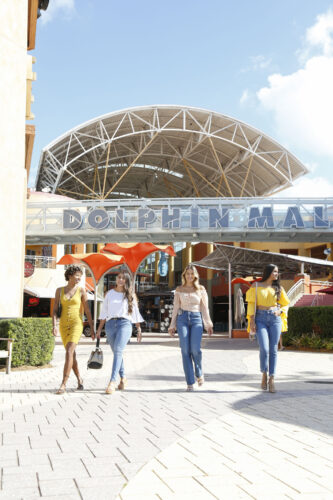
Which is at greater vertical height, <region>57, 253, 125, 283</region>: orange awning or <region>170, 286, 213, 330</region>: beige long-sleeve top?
<region>57, 253, 125, 283</region>: orange awning

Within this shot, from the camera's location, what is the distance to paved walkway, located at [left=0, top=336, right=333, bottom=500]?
3164 mm

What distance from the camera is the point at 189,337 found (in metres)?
7.35

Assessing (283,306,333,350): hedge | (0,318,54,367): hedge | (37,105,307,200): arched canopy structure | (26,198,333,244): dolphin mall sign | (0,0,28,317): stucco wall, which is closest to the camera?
(0,0,28,317): stucco wall

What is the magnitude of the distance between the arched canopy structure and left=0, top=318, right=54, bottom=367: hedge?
29.0 m

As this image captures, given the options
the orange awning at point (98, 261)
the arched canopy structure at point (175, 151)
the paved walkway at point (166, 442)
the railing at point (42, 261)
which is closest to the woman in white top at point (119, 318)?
the paved walkway at point (166, 442)

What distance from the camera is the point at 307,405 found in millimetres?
6188

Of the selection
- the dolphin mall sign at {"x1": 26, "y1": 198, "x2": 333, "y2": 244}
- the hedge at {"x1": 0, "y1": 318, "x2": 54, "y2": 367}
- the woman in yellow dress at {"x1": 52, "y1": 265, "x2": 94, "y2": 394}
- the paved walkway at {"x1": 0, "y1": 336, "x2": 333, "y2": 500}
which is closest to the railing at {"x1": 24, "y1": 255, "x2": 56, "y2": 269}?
the dolphin mall sign at {"x1": 26, "y1": 198, "x2": 333, "y2": 244}

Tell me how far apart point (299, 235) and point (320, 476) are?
26.3m

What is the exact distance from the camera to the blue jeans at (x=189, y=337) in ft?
23.8

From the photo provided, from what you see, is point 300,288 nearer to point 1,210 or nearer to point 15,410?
point 15,410

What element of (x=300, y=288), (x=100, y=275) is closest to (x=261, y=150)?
(x=300, y=288)

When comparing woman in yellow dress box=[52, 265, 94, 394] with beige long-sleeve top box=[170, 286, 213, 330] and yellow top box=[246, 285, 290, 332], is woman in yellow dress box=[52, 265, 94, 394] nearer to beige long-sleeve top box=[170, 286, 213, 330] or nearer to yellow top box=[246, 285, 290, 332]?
beige long-sleeve top box=[170, 286, 213, 330]

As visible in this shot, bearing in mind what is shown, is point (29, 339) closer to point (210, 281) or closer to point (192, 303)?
point (192, 303)

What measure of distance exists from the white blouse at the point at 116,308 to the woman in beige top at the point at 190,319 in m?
0.57
